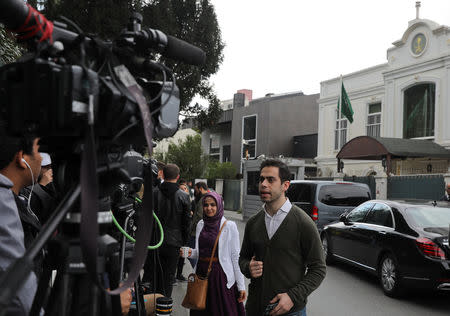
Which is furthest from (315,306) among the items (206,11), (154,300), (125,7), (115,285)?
(206,11)

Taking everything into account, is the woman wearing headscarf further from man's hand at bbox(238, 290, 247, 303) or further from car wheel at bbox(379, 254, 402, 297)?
car wheel at bbox(379, 254, 402, 297)

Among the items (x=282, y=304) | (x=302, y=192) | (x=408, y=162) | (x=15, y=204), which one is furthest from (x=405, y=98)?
(x=15, y=204)

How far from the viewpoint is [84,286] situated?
5.17ft

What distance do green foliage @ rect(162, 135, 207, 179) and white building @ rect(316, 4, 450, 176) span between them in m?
13.1

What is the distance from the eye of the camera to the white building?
68.7ft

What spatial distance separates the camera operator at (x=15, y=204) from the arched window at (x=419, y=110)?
22.1 m

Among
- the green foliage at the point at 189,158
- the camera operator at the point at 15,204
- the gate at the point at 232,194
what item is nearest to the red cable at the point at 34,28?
the camera operator at the point at 15,204

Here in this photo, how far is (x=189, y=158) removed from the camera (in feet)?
124

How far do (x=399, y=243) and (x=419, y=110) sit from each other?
16720mm

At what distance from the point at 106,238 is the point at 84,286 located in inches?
6.9

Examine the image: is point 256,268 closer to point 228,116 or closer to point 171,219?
point 171,219

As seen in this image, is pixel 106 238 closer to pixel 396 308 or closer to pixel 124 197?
pixel 124 197

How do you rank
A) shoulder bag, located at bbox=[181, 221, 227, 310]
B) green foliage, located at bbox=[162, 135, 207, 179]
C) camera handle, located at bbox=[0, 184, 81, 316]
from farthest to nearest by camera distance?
green foliage, located at bbox=[162, 135, 207, 179] < shoulder bag, located at bbox=[181, 221, 227, 310] < camera handle, located at bbox=[0, 184, 81, 316]

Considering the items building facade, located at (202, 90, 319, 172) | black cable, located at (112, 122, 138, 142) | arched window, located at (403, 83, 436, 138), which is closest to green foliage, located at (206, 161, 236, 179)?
building facade, located at (202, 90, 319, 172)
